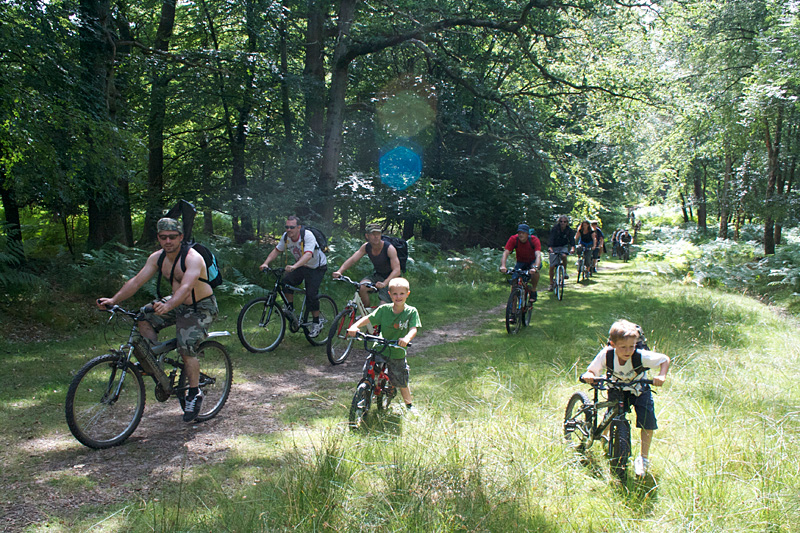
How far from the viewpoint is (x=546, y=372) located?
666 cm

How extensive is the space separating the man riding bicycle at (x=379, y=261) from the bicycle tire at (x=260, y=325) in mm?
1171

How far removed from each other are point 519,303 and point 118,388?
705 centimetres

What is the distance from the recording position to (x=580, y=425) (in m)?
4.48

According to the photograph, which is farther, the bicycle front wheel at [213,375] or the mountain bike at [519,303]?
the mountain bike at [519,303]

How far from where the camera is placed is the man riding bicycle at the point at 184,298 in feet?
16.0

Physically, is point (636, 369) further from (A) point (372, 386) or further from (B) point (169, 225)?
(B) point (169, 225)

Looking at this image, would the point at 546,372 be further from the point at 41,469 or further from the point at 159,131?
the point at 159,131

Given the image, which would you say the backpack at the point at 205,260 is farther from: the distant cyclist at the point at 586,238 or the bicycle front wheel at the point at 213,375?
the distant cyclist at the point at 586,238

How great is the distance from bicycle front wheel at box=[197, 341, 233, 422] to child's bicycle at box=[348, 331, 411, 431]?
1.49 meters

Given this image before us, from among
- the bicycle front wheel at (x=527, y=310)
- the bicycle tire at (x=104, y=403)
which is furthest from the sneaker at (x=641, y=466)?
the bicycle front wheel at (x=527, y=310)

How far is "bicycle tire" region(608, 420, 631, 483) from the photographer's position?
155 inches

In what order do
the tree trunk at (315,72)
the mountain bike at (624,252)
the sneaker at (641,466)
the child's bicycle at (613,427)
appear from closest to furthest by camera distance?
the sneaker at (641,466) → the child's bicycle at (613,427) → the tree trunk at (315,72) → the mountain bike at (624,252)

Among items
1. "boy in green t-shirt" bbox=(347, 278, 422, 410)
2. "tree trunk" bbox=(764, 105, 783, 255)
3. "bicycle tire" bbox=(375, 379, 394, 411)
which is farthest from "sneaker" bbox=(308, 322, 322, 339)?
"tree trunk" bbox=(764, 105, 783, 255)

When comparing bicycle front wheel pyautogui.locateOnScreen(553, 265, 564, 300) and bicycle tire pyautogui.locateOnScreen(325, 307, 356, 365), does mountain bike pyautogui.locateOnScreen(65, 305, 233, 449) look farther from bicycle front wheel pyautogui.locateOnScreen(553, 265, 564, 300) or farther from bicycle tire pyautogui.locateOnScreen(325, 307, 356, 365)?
bicycle front wheel pyautogui.locateOnScreen(553, 265, 564, 300)
